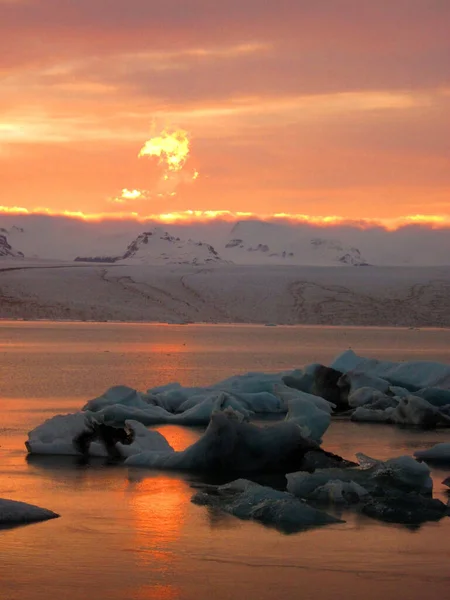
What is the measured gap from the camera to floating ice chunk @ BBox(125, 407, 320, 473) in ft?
36.5

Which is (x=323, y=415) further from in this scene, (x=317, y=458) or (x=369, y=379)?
(x=369, y=379)

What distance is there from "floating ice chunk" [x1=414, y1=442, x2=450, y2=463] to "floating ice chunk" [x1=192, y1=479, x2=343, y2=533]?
3426mm

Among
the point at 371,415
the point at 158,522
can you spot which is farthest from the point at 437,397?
the point at 158,522

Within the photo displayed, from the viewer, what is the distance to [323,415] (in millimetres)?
12844

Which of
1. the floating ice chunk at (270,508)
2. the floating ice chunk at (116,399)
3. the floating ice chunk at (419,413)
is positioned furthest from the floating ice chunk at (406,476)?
the floating ice chunk at (116,399)

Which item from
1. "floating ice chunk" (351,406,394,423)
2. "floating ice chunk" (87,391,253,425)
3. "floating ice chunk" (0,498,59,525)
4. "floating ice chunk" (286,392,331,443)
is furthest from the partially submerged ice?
"floating ice chunk" (351,406,394,423)

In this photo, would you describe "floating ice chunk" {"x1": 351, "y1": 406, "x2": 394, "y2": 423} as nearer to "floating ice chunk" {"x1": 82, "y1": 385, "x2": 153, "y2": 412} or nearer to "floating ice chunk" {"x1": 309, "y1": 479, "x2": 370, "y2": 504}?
"floating ice chunk" {"x1": 82, "y1": 385, "x2": 153, "y2": 412}

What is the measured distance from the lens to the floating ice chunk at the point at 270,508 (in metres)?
8.58

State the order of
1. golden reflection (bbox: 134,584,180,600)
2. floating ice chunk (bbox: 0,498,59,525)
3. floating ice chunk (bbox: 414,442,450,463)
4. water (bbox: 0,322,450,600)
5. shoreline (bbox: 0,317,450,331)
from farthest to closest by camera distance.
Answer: shoreline (bbox: 0,317,450,331) → floating ice chunk (bbox: 414,442,450,463) → floating ice chunk (bbox: 0,498,59,525) → water (bbox: 0,322,450,600) → golden reflection (bbox: 134,584,180,600)

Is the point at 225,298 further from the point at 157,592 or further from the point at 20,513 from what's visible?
the point at 157,592

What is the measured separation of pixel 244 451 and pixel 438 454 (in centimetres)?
243

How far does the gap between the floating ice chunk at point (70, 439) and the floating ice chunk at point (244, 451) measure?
30.8 inches

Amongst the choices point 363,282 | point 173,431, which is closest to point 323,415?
point 173,431

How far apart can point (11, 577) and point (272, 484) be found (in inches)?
155
